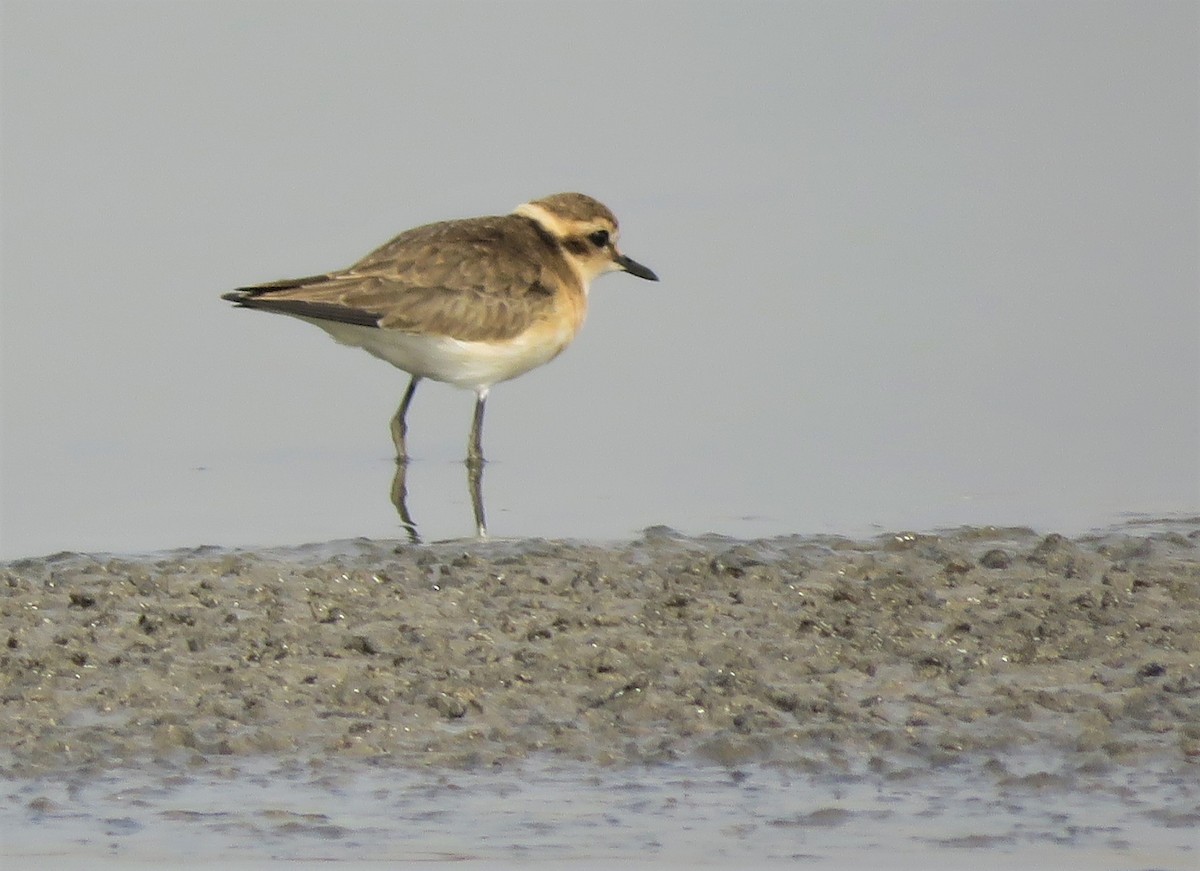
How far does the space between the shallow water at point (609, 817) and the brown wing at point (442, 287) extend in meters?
4.77

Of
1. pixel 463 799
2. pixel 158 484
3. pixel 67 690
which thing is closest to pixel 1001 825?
pixel 463 799

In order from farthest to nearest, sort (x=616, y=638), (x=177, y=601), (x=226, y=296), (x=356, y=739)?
(x=226, y=296) → (x=177, y=601) → (x=616, y=638) → (x=356, y=739)

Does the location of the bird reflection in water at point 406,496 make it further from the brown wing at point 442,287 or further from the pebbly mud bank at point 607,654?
the brown wing at point 442,287

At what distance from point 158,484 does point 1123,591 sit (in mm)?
4079

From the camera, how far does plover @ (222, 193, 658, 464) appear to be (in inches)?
379

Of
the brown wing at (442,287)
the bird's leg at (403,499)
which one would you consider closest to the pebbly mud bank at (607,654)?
the bird's leg at (403,499)

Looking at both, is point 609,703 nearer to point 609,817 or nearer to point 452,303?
point 609,817

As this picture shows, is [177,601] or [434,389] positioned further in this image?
[434,389]

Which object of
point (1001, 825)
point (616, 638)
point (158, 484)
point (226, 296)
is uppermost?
point (226, 296)

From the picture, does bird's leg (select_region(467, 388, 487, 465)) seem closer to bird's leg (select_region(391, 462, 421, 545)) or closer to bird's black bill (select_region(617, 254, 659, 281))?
bird's leg (select_region(391, 462, 421, 545))

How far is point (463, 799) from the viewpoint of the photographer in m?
4.82

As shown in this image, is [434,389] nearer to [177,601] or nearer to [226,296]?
[226,296]

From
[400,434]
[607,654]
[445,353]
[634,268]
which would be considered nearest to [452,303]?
[445,353]

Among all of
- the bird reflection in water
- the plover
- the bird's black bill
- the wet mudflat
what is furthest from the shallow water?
the bird's black bill
